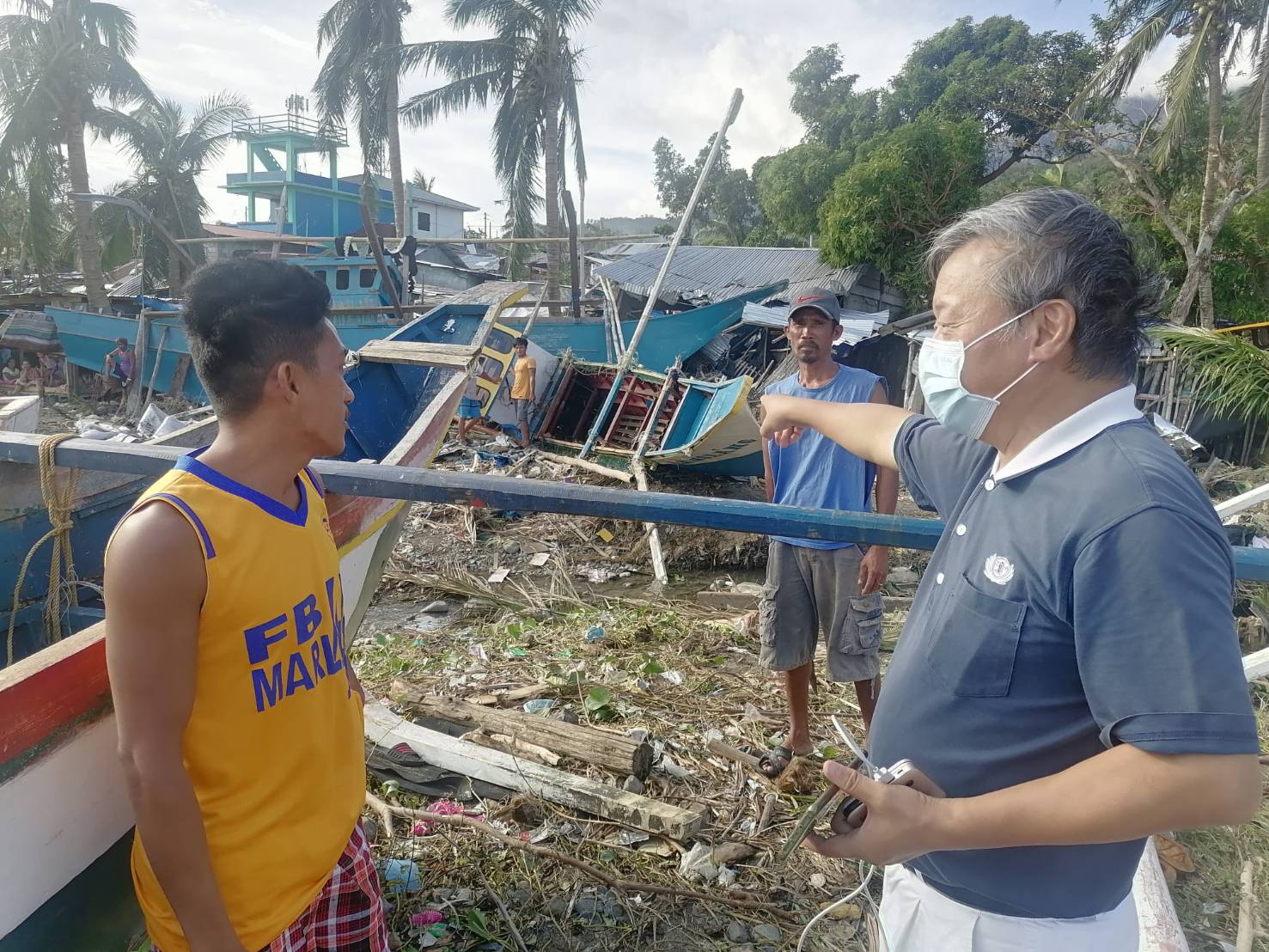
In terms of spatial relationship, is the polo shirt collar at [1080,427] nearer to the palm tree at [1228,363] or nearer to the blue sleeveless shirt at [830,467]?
the blue sleeveless shirt at [830,467]

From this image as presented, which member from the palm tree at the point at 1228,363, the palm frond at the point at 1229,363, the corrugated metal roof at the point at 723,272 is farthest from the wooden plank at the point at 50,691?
the corrugated metal roof at the point at 723,272

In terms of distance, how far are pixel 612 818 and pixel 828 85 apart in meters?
31.4

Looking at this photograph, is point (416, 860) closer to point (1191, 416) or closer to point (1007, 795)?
point (1007, 795)

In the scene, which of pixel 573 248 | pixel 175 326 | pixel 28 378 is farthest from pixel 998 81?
pixel 28 378

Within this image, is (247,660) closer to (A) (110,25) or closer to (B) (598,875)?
(B) (598,875)

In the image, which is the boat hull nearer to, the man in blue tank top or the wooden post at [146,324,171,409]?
the wooden post at [146,324,171,409]

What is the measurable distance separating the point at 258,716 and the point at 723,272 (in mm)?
22530

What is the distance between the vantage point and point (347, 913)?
1.51 m

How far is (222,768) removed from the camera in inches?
49.6

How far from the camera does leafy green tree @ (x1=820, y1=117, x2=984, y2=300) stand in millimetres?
18062

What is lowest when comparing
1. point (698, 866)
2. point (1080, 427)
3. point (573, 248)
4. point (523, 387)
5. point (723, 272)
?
point (698, 866)

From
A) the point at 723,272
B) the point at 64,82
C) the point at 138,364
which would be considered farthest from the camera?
the point at 723,272

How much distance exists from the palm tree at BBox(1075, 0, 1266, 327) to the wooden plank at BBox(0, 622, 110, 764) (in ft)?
48.3

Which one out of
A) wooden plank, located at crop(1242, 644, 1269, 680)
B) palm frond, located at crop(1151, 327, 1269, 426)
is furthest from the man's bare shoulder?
palm frond, located at crop(1151, 327, 1269, 426)
